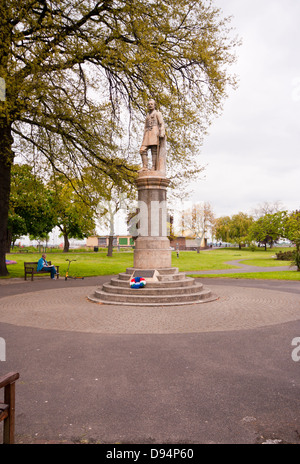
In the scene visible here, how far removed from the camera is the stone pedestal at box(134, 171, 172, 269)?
1233cm

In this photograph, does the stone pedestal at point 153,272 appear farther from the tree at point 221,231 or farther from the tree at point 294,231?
the tree at point 221,231

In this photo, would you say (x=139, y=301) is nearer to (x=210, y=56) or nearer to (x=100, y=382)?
(x=100, y=382)

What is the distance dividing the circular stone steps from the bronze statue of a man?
171 inches

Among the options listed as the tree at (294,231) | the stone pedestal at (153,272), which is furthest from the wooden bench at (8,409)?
the tree at (294,231)

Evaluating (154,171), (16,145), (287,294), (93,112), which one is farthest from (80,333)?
(16,145)

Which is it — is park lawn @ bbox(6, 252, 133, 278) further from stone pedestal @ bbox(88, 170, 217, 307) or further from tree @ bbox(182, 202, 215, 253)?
tree @ bbox(182, 202, 215, 253)

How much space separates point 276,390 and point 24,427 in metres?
2.98

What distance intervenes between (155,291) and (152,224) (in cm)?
300

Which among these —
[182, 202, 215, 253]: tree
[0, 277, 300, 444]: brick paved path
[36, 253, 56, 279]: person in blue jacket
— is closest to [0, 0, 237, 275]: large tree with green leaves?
[36, 253, 56, 279]: person in blue jacket

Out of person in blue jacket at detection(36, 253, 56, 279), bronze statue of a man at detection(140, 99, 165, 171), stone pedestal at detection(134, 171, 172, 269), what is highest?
bronze statue of a man at detection(140, 99, 165, 171)

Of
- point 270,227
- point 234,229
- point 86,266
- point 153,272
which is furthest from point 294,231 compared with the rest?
point 234,229

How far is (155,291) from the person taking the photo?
1059 cm

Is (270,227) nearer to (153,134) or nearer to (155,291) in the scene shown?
(153,134)

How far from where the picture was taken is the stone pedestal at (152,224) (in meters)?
12.3
